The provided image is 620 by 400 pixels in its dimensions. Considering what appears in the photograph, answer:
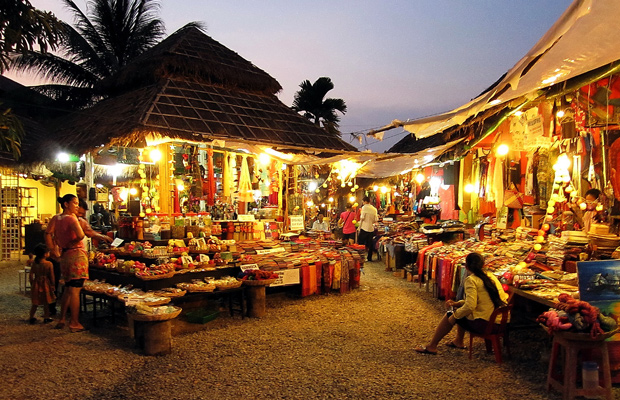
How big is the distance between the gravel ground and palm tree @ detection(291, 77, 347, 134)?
17132 millimetres

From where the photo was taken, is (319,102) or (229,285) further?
(319,102)

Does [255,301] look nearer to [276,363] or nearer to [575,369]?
[276,363]

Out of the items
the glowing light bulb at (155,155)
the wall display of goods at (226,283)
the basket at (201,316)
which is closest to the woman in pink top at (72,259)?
the basket at (201,316)

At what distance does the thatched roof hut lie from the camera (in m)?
8.82

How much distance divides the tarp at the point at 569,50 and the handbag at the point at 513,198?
3314 millimetres

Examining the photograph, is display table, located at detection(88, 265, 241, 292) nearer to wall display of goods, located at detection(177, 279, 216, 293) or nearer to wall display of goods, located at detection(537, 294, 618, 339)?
wall display of goods, located at detection(177, 279, 216, 293)

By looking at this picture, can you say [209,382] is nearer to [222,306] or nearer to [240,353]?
[240,353]

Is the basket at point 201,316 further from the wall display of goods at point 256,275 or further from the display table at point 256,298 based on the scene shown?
the wall display of goods at point 256,275

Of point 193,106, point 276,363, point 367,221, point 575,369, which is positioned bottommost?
point 276,363

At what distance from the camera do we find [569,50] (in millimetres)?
4648

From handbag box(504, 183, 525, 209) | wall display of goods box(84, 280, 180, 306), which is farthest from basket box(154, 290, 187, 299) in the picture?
handbag box(504, 183, 525, 209)

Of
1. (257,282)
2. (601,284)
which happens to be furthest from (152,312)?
(601,284)

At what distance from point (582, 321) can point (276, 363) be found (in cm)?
317

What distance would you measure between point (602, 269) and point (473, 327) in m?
1.49
